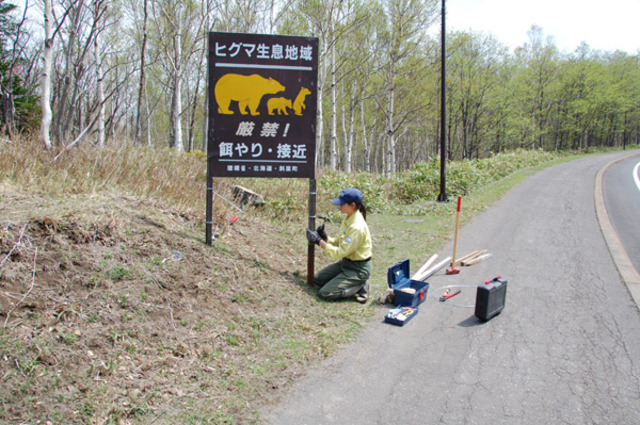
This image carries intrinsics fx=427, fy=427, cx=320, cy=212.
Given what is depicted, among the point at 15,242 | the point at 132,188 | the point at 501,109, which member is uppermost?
the point at 501,109

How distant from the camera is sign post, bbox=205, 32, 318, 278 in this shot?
5.63 meters

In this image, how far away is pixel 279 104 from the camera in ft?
19.2

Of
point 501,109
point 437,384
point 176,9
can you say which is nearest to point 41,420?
point 437,384

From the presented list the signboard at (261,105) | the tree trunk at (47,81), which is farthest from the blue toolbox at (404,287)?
the tree trunk at (47,81)

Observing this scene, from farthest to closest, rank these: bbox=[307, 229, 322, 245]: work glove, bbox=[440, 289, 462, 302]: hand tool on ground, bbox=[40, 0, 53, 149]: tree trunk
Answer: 1. bbox=[40, 0, 53, 149]: tree trunk
2. bbox=[440, 289, 462, 302]: hand tool on ground
3. bbox=[307, 229, 322, 245]: work glove

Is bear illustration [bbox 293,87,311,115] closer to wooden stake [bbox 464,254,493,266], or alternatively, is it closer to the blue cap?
the blue cap

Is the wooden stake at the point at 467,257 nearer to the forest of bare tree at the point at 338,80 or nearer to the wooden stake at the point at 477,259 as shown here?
the wooden stake at the point at 477,259

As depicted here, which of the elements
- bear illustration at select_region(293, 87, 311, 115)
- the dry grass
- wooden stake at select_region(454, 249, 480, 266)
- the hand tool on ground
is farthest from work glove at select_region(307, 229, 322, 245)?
wooden stake at select_region(454, 249, 480, 266)

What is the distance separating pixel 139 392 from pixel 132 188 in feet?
14.1

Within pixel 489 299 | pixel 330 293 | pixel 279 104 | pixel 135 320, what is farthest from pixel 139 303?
pixel 489 299

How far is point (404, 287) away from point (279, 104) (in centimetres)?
303

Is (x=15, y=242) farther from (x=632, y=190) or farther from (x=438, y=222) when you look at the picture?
(x=632, y=190)

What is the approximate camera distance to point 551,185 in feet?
61.2

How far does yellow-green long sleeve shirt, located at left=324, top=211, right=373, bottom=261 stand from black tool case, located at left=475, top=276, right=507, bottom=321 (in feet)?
4.93
